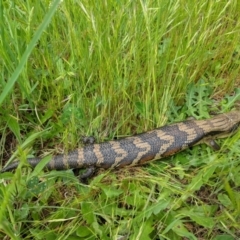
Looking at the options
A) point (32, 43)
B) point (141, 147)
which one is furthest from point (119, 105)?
point (32, 43)

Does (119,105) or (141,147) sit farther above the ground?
(119,105)

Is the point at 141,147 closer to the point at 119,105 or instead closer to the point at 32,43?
the point at 119,105

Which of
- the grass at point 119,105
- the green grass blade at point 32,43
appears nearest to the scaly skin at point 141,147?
the grass at point 119,105

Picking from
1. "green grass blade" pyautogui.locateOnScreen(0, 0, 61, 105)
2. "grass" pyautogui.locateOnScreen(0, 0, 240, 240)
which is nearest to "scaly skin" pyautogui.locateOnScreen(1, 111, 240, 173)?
"grass" pyautogui.locateOnScreen(0, 0, 240, 240)

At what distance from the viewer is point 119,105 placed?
2723 millimetres

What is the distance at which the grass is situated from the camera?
2152 millimetres

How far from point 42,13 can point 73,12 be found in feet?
0.85

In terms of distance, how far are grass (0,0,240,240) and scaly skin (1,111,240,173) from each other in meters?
0.07

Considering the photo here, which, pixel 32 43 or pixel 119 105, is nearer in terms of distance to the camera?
pixel 32 43

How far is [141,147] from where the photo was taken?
8.81ft

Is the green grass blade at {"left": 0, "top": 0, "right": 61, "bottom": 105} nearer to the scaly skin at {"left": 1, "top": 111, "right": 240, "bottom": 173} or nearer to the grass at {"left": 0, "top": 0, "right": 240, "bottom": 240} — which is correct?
the grass at {"left": 0, "top": 0, "right": 240, "bottom": 240}

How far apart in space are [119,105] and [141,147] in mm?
341

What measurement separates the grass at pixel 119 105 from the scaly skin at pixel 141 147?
71 millimetres

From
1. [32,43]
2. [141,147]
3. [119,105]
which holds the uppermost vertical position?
[32,43]
